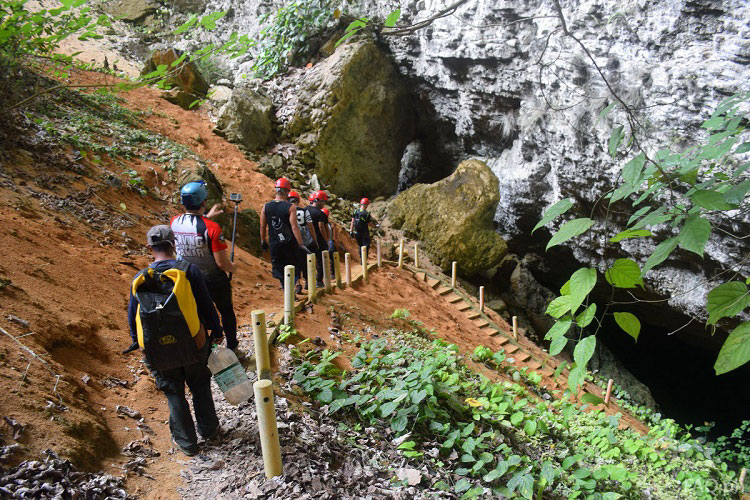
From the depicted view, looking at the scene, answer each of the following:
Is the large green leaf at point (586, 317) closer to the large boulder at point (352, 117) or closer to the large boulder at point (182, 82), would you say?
the large boulder at point (352, 117)

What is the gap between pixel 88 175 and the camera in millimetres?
7242

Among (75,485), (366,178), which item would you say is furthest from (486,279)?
(75,485)

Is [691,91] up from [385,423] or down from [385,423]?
up

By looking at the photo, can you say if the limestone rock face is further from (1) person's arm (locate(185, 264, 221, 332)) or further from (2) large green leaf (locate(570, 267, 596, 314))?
(2) large green leaf (locate(570, 267, 596, 314))

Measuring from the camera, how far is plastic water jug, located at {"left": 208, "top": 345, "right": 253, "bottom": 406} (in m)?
3.16

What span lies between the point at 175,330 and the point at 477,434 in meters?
2.85

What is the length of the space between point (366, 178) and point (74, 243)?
10519mm

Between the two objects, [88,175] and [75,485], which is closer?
[75,485]

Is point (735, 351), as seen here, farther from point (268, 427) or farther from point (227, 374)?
point (227, 374)

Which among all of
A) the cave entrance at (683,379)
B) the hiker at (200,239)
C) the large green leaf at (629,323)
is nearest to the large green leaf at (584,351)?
the large green leaf at (629,323)

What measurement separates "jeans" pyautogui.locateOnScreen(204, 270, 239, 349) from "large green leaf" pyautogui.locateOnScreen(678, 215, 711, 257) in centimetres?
360

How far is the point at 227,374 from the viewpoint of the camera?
10.5 feet

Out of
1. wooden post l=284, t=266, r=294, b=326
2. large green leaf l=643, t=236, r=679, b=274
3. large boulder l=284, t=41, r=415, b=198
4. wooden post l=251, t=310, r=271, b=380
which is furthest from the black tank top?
large boulder l=284, t=41, r=415, b=198

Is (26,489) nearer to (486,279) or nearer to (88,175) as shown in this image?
(88,175)
